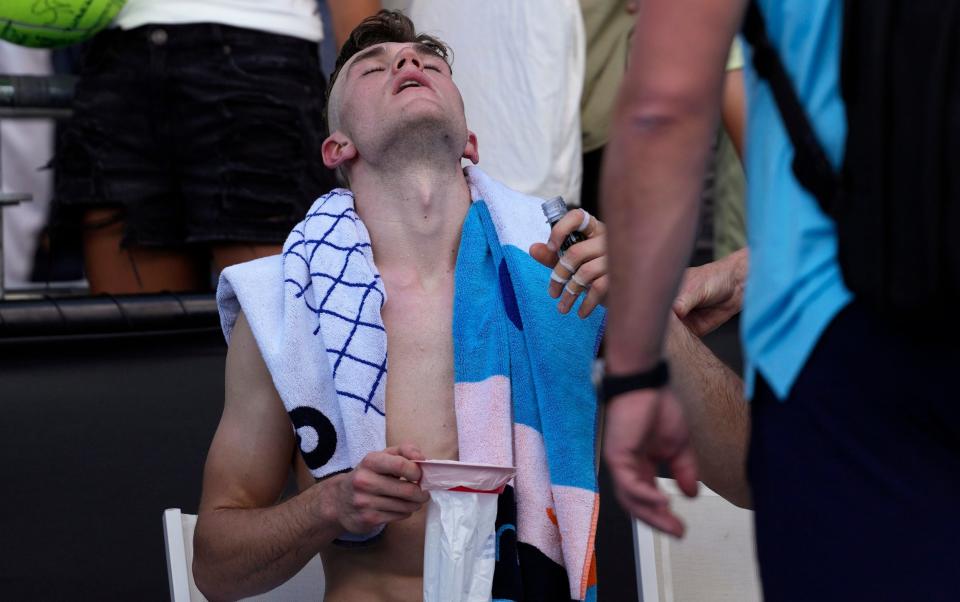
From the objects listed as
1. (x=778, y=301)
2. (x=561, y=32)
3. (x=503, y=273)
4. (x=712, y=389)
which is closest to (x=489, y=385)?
(x=503, y=273)

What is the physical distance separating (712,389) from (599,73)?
1.79 m

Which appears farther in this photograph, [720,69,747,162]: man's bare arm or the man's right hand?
[720,69,747,162]: man's bare arm

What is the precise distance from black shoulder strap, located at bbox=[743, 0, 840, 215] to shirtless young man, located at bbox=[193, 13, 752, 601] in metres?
0.76

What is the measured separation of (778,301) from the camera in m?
1.11

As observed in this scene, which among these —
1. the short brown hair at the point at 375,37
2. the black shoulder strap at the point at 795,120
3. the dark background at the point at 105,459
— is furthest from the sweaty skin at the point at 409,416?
the black shoulder strap at the point at 795,120

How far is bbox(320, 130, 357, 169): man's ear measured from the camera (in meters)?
2.50

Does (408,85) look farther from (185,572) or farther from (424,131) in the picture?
(185,572)

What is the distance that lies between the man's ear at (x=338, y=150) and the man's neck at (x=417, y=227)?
9cm

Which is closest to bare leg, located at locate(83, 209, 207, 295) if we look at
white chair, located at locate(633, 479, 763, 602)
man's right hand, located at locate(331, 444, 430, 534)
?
white chair, located at locate(633, 479, 763, 602)

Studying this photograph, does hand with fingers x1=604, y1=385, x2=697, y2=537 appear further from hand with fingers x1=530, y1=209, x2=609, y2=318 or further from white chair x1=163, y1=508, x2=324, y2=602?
white chair x1=163, y1=508, x2=324, y2=602

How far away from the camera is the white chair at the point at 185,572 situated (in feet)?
7.84

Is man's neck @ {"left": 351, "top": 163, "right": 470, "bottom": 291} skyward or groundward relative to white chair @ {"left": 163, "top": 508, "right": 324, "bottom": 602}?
skyward

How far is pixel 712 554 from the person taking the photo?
2652 millimetres

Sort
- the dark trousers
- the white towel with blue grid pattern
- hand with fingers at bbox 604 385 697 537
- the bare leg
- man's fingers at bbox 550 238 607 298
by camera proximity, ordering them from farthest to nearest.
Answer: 1. the bare leg
2. the white towel with blue grid pattern
3. man's fingers at bbox 550 238 607 298
4. hand with fingers at bbox 604 385 697 537
5. the dark trousers
